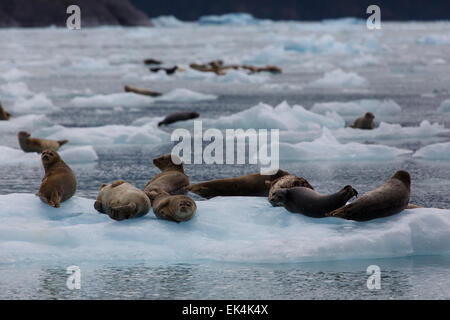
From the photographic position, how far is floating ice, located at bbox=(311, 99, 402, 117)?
1282 centimetres

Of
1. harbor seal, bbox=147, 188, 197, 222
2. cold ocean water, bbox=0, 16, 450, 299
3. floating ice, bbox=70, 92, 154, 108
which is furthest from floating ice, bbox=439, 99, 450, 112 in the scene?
harbor seal, bbox=147, 188, 197, 222

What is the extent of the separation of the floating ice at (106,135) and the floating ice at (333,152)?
6.93 feet

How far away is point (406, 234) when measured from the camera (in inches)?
187

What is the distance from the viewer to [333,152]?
8.81 meters

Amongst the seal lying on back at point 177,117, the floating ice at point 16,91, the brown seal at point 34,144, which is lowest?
the brown seal at point 34,144

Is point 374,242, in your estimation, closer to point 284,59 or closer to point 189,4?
point 284,59

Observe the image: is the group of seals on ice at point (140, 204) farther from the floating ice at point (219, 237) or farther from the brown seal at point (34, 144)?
the brown seal at point (34, 144)

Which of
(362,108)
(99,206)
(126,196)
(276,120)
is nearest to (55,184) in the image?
(99,206)

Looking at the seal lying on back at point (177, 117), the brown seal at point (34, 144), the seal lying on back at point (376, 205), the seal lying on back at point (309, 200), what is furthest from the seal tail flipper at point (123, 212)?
the seal lying on back at point (177, 117)

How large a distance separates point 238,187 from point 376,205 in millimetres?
1443

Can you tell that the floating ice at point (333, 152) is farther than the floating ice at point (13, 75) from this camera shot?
No

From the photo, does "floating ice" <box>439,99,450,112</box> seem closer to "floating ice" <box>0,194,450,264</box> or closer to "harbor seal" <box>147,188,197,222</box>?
"floating ice" <box>0,194,450,264</box>

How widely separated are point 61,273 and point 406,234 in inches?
79.4

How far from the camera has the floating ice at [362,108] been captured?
1282 cm
